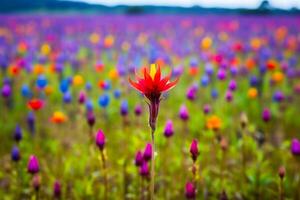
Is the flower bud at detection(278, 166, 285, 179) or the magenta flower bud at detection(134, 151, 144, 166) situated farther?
the magenta flower bud at detection(134, 151, 144, 166)

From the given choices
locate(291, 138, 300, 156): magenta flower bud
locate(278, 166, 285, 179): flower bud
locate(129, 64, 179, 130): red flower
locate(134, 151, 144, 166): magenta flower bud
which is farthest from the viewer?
locate(291, 138, 300, 156): magenta flower bud

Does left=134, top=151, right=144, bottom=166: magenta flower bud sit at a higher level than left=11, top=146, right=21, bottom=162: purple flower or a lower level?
higher

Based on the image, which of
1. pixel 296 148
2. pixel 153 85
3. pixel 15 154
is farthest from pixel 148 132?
pixel 153 85

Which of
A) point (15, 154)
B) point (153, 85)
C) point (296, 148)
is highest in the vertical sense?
point (153, 85)

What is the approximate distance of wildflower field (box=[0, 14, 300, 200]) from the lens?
2.65m

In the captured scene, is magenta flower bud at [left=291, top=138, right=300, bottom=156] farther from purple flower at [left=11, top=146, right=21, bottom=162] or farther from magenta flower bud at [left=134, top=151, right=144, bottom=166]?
purple flower at [left=11, top=146, right=21, bottom=162]

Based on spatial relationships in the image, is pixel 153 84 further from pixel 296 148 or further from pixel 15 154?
pixel 15 154

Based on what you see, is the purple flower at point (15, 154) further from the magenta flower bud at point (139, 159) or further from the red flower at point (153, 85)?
the red flower at point (153, 85)

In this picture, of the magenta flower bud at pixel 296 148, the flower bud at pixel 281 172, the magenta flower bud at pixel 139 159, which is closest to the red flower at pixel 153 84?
the magenta flower bud at pixel 139 159

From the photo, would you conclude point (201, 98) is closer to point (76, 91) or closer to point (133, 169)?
point (76, 91)

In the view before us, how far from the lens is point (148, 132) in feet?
12.9

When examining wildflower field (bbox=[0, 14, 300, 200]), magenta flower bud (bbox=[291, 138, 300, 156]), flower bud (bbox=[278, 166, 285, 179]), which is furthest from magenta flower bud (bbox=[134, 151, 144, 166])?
magenta flower bud (bbox=[291, 138, 300, 156])

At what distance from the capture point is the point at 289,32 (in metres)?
10.1

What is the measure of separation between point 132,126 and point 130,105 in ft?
2.40
